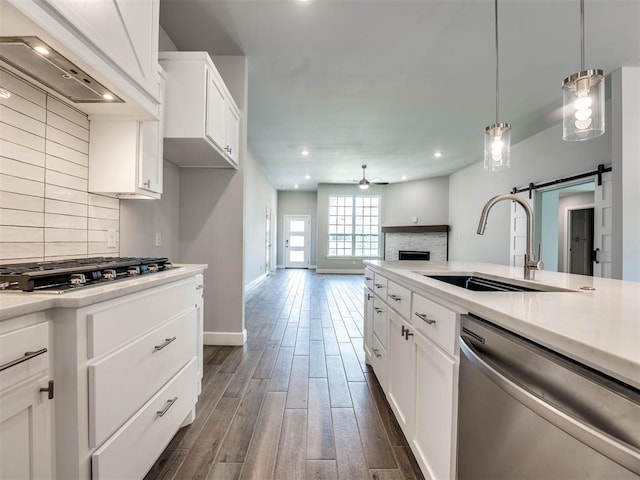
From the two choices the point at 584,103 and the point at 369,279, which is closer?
the point at 584,103

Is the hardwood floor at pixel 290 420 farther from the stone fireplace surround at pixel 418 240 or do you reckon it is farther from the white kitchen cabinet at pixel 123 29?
the stone fireplace surround at pixel 418 240

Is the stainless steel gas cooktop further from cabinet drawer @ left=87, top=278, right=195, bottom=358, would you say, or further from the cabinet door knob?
the cabinet door knob

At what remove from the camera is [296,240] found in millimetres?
12094

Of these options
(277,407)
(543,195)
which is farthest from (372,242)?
(277,407)

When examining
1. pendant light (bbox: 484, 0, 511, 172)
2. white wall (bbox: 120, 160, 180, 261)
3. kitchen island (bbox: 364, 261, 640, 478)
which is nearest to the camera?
kitchen island (bbox: 364, 261, 640, 478)

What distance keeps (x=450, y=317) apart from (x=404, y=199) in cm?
924

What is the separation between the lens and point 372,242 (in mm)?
10555

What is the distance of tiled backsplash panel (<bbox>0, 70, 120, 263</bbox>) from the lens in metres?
1.28

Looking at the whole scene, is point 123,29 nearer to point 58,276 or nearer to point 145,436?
point 58,276

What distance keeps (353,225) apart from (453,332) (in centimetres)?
947

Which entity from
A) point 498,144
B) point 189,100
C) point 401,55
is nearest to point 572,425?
point 498,144

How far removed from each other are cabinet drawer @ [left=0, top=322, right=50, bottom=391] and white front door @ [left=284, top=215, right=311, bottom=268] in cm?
1114

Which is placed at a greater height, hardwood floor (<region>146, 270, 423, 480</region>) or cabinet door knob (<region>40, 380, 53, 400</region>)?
cabinet door knob (<region>40, 380, 53, 400</region>)

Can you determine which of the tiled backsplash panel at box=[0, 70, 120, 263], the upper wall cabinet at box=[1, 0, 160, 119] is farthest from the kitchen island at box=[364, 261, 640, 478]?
the tiled backsplash panel at box=[0, 70, 120, 263]
